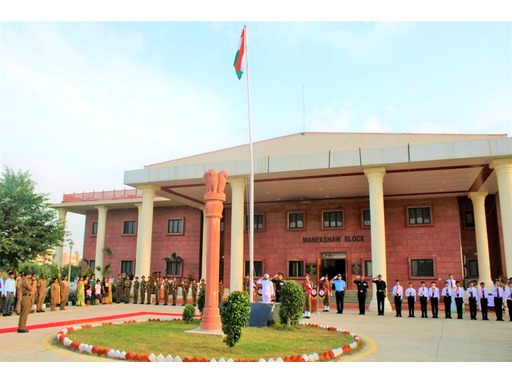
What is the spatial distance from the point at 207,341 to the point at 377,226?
12.2 meters

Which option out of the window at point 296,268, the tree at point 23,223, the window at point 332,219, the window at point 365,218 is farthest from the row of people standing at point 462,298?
the tree at point 23,223

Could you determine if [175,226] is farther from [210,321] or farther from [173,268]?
[210,321]

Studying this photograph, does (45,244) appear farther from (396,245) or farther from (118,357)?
(396,245)

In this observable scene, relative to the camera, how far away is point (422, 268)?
2509 centimetres

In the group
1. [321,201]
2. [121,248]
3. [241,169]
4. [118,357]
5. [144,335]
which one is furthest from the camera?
[121,248]

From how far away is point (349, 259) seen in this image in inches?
1030

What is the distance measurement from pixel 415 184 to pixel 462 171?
2933 millimetres

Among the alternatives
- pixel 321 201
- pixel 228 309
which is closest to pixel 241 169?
pixel 321 201

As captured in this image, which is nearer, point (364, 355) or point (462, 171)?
point (364, 355)

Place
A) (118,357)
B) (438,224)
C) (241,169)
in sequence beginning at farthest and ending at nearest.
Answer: (438,224) < (241,169) < (118,357)

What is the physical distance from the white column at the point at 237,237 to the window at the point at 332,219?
7509mm

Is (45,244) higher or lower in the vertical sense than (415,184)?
lower

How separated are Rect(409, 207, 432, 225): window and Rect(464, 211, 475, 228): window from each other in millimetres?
2190

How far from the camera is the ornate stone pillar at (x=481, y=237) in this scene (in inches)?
910
